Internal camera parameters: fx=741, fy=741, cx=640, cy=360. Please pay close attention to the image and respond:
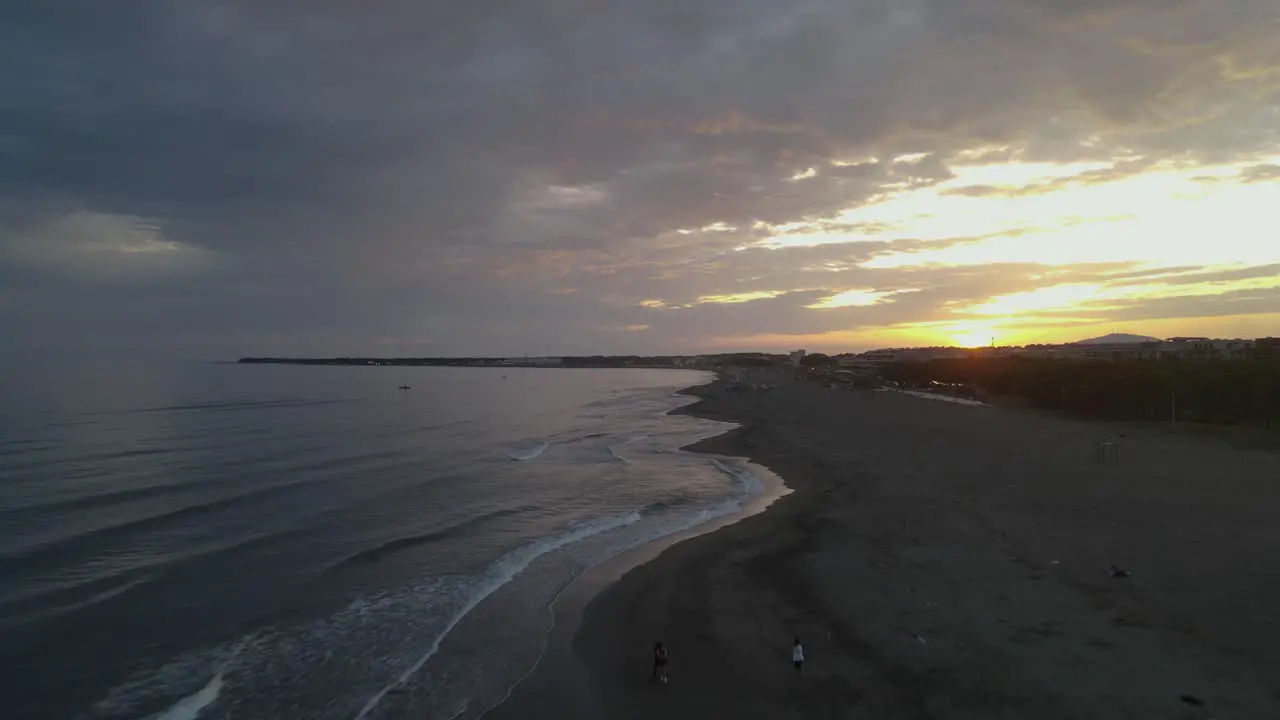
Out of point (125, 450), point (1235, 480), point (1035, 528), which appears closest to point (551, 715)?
point (1035, 528)

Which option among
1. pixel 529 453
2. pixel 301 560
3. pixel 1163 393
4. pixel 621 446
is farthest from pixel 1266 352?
pixel 301 560

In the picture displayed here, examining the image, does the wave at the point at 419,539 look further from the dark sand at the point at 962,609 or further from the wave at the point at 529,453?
the wave at the point at 529,453

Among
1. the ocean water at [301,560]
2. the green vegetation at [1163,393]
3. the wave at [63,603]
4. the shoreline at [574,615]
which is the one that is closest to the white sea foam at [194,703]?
the ocean water at [301,560]

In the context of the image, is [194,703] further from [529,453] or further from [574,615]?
[529,453]

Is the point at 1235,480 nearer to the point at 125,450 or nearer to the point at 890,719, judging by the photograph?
the point at 890,719

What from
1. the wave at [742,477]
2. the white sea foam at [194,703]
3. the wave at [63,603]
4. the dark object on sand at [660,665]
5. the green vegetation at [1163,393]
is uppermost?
the green vegetation at [1163,393]
